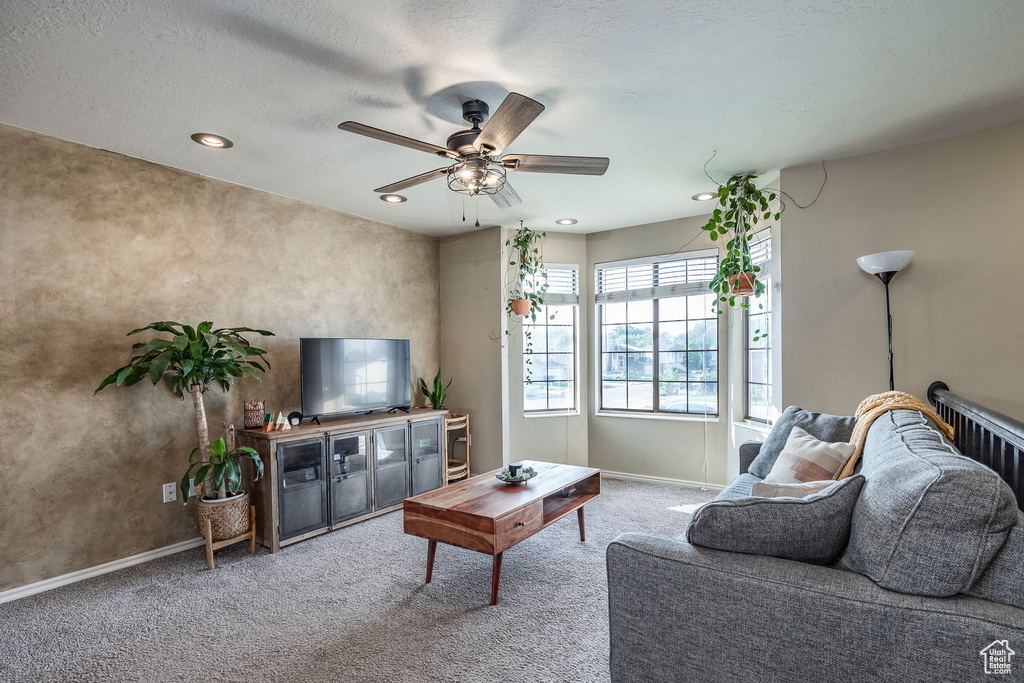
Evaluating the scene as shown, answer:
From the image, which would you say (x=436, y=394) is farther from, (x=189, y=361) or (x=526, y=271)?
(x=189, y=361)

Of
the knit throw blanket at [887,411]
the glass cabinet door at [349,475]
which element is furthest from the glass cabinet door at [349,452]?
the knit throw blanket at [887,411]

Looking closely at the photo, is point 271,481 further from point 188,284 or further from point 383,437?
point 188,284

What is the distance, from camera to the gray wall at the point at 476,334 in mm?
5066

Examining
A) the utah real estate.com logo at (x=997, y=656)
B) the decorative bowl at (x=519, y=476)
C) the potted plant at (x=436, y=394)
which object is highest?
the potted plant at (x=436, y=394)

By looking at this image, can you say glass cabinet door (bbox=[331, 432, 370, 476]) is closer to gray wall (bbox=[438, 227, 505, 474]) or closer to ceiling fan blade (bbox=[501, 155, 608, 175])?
gray wall (bbox=[438, 227, 505, 474])

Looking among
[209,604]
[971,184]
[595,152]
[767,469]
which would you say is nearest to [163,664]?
[209,604]

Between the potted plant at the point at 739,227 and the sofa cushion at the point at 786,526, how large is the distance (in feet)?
8.25

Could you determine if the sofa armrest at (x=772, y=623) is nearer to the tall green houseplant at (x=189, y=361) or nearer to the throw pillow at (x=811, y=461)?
the throw pillow at (x=811, y=461)

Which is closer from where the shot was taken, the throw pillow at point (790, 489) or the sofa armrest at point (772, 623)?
the sofa armrest at point (772, 623)

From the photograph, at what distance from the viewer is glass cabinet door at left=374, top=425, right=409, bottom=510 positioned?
13.3 feet

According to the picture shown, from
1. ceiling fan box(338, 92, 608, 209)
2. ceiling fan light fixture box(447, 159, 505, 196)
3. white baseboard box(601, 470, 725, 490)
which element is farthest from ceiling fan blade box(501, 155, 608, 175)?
white baseboard box(601, 470, 725, 490)

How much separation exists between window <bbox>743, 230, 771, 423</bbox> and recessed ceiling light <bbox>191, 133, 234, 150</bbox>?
12.5ft

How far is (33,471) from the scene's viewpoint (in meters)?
2.77

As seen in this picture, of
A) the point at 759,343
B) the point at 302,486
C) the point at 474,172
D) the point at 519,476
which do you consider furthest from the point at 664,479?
the point at 474,172
